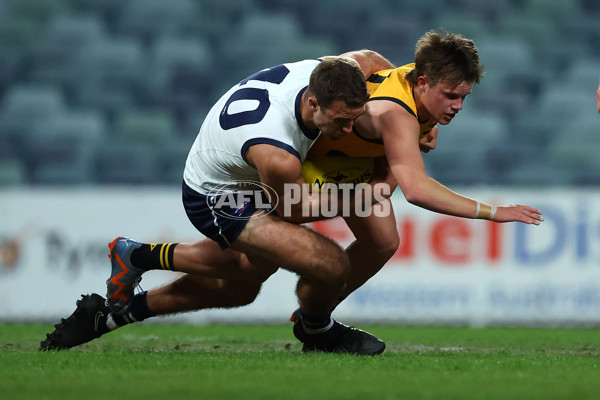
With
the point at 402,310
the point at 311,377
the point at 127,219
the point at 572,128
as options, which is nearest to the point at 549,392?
the point at 311,377

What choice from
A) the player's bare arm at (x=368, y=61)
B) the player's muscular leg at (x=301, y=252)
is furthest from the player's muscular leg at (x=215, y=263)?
the player's bare arm at (x=368, y=61)

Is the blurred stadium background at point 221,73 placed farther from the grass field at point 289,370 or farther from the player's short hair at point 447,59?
the player's short hair at point 447,59

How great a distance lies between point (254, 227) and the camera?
4648 millimetres

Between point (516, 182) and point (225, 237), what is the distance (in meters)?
6.35

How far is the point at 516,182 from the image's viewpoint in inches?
410

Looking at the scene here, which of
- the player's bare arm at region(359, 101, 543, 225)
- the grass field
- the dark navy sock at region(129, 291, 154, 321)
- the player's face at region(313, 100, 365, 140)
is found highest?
the player's face at region(313, 100, 365, 140)

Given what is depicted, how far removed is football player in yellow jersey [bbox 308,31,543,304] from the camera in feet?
14.1

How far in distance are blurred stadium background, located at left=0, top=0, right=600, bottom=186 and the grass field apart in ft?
15.1

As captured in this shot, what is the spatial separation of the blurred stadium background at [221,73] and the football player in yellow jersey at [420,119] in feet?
18.4

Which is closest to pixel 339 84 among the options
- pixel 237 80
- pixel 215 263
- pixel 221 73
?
pixel 215 263

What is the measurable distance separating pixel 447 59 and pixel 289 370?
171 centimetres

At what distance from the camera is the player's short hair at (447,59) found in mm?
4496

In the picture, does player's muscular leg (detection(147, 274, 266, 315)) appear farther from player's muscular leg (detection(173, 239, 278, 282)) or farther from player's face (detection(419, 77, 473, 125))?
player's face (detection(419, 77, 473, 125))

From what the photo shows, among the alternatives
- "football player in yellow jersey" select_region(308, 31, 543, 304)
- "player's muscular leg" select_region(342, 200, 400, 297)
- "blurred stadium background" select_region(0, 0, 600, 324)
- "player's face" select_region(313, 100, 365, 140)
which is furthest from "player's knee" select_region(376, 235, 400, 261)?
"blurred stadium background" select_region(0, 0, 600, 324)
